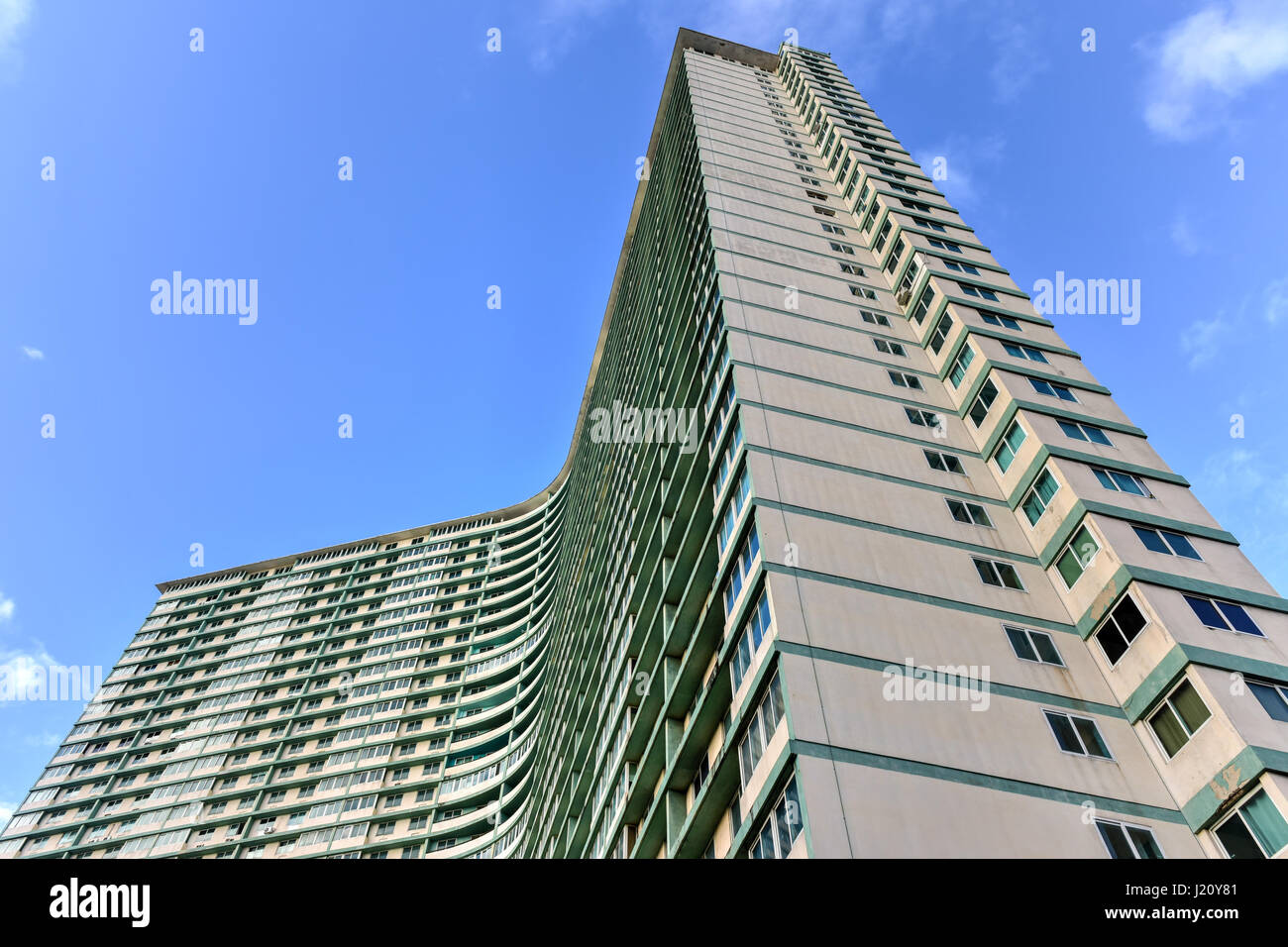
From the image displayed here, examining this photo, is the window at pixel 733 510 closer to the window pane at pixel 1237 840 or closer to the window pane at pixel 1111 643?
the window pane at pixel 1111 643

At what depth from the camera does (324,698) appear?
7850 centimetres

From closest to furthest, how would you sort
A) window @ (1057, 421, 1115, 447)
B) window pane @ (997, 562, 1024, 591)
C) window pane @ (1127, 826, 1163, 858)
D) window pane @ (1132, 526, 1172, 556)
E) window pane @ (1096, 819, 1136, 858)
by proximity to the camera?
window pane @ (1096, 819, 1136, 858) → window pane @ (1127, 826, 1163, 858) → window pane @ (1132, 526, 1172, 556) → window pane @ (997, 562, 1024, 591) → window @ (1057, 421, 1115, 447)

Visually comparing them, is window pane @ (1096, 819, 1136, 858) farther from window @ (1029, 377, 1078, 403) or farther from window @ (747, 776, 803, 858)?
window @ (1029, 377, 1078, 403)

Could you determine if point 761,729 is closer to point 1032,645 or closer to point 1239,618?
point 1032,645

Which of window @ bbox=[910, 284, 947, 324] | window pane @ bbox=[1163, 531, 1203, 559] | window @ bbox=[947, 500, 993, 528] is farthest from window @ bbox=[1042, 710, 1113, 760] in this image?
window @ bbox=[910, 284, 947, 324]

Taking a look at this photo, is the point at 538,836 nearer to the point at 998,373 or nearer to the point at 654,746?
the point at 654,746

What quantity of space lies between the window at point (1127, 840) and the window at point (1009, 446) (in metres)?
13.9

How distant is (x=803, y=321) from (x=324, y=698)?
65.3 m

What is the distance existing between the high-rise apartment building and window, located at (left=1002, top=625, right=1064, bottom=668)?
22 cm

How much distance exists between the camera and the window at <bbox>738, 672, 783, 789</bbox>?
19203 millimetres
